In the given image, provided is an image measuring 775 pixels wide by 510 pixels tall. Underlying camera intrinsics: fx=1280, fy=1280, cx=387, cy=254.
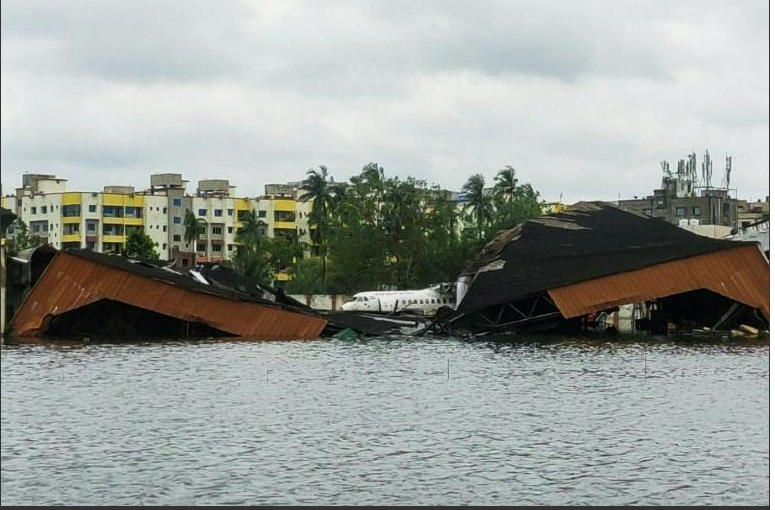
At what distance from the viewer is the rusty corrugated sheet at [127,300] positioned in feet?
195

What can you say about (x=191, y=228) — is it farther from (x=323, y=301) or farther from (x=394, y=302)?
(x=394, y=302)

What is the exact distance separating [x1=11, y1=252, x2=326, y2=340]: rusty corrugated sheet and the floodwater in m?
10.9

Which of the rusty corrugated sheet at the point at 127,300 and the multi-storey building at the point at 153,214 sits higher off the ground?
the multi-storey building at the point at 153,214

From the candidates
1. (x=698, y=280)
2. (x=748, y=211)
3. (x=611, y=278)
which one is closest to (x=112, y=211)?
(x=748, y=211)

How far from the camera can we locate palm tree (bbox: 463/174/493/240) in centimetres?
14250

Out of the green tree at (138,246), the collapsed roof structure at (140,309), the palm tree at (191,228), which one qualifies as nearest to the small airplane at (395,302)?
the collapsed roof structure at (140,309)

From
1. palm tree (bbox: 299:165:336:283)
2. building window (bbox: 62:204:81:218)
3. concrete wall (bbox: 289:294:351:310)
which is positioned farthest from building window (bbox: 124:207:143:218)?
concrete wall (bbox: 289:294:351:310)

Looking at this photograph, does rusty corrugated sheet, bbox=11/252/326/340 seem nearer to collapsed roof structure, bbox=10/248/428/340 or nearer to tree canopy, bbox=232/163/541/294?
collapsed roof structure, bbox=10/248/428/340

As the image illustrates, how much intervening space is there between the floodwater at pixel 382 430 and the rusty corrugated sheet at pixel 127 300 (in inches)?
→ 428

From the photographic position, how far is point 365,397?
35250 mm

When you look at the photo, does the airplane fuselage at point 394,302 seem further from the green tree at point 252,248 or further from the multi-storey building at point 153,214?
the multi-storey building at point 153,214

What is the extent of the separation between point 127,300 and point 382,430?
33885mm

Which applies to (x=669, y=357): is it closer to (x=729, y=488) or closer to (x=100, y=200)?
(x=729, y=488)

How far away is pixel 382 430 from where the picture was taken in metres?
28.0
